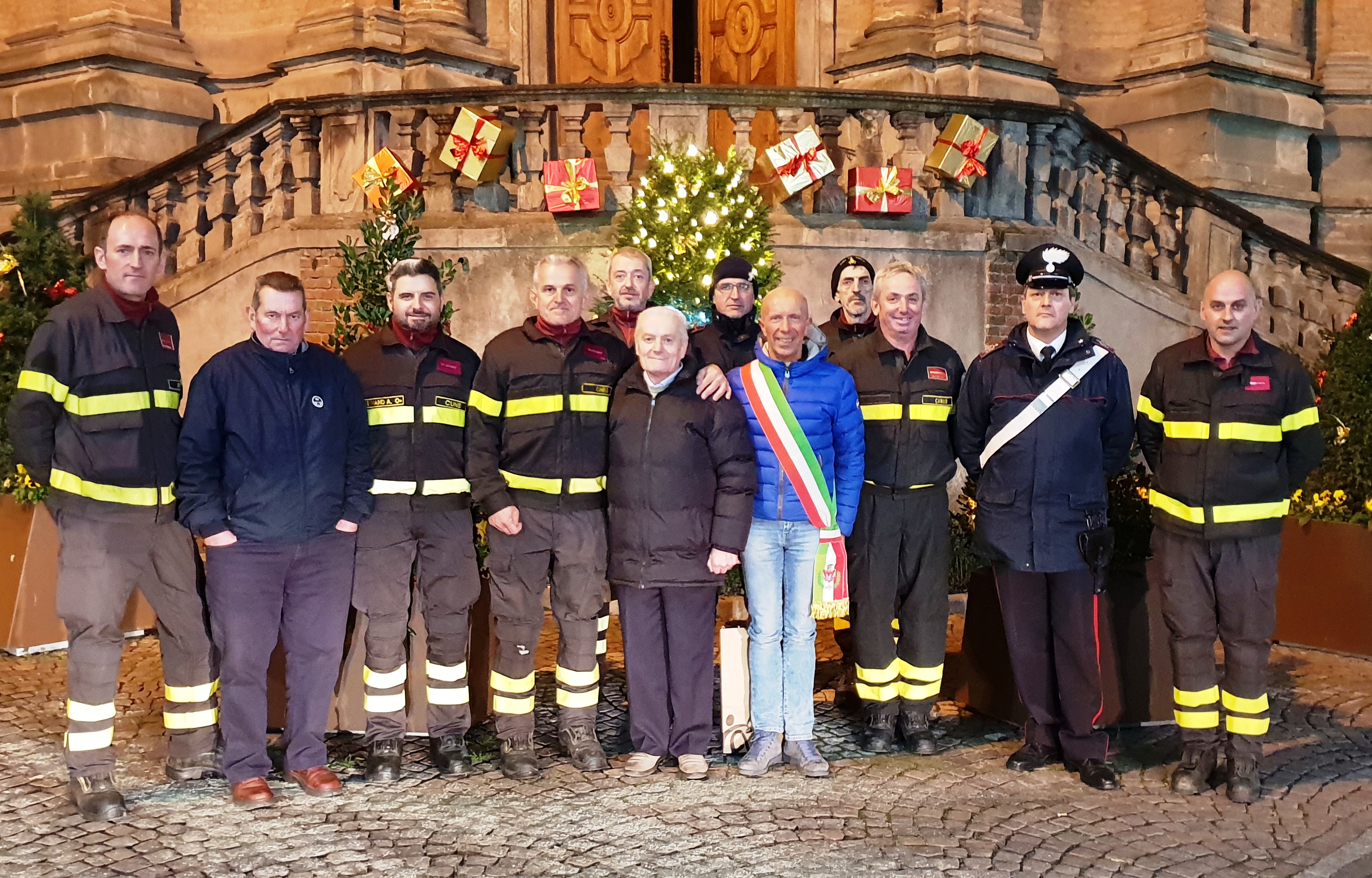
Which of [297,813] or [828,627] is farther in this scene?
[828,627]

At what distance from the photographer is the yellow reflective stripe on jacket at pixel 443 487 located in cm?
555

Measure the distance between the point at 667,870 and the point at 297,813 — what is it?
1.57 meters

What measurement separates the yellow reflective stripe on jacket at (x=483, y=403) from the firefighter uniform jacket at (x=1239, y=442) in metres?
2.90

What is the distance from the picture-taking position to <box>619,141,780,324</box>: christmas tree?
837 cm

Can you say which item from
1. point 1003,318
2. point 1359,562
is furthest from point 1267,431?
point 1003,318

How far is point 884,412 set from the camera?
5930 mm

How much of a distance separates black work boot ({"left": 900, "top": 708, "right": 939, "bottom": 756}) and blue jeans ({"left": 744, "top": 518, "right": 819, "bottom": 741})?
547 millimetres

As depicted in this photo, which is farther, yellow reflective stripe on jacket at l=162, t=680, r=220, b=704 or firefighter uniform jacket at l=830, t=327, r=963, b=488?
firefighter uniform jacket at l=830, t=327, r=963, b=488

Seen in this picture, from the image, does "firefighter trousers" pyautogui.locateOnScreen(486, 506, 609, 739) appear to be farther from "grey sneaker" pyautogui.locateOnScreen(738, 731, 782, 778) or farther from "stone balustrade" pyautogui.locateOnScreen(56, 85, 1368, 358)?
"stone balustrade" pyautogui.locateOnScreen(56, 85, 1368, 358)

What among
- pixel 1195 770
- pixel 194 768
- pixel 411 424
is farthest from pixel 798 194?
pixel 194 768

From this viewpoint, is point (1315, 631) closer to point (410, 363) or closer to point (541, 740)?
point (541, 740)

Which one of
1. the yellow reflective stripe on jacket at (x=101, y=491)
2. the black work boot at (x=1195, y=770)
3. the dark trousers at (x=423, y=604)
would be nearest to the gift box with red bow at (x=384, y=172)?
the dark trousers at (x=423, y=604)

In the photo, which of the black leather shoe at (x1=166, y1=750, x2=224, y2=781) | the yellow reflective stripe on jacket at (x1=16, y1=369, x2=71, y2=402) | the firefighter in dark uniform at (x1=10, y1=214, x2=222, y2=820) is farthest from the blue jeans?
the yellow reflective stripe on jacket at (x1=16, y1=369, x2=71, y2=402)

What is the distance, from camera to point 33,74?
13492 millimetres
